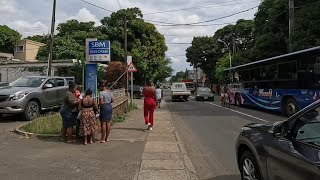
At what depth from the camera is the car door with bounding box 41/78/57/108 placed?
17.0 meters

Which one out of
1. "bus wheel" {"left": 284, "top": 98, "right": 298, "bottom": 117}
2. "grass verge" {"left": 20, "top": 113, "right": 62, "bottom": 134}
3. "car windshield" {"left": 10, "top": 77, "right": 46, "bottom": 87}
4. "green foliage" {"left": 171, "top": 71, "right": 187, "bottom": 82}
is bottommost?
"grass verge" {"left": 20, "top": 113, "right": 62, "bottom": 134}

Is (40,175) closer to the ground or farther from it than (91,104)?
closer to the ground

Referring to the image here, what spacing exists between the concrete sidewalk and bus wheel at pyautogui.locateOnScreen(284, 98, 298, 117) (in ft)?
27.6

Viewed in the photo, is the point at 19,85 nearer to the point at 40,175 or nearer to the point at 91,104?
the point at 91,104

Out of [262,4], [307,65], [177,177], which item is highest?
[262,4]

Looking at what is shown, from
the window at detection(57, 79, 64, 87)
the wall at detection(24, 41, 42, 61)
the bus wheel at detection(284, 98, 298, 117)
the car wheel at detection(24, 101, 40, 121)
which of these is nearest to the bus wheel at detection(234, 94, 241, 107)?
the bus wheel at detection(284, 98, 298, 117)

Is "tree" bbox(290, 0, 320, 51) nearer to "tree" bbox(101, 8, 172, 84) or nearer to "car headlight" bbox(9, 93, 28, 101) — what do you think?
"car headlight" bbox(9, 93, 28, 101)

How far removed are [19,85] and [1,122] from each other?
2.03 m

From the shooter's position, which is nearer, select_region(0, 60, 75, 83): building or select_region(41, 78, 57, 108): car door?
select_region(41, 78, 57, 108): car door

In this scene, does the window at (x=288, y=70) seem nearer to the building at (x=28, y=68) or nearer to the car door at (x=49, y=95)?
the car door at (x=49, y=95)

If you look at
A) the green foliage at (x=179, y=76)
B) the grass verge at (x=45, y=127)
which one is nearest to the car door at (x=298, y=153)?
the grass verge at (x=45, y=127)

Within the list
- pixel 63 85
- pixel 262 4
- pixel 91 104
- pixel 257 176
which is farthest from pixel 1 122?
pixel 262 4

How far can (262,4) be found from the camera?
38.1m

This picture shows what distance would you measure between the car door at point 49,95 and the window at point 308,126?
1352 centimetres
